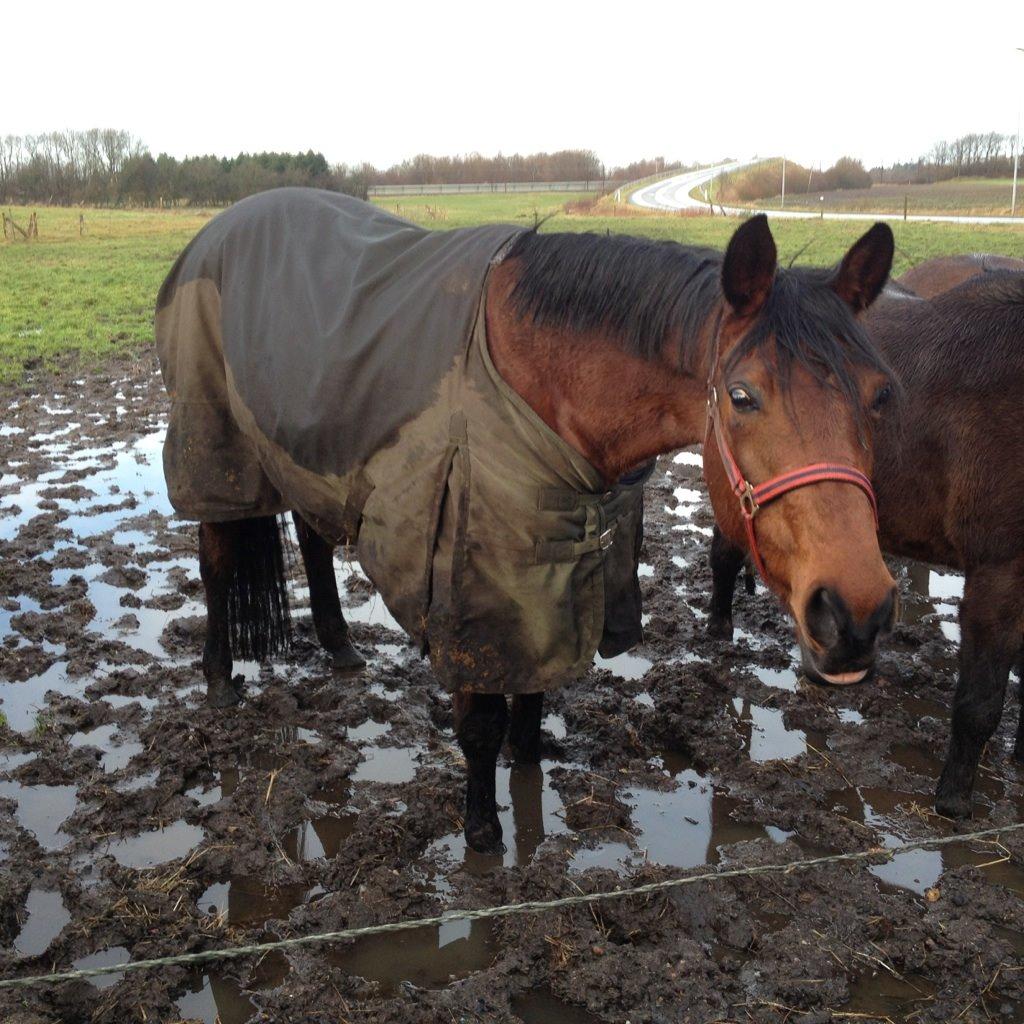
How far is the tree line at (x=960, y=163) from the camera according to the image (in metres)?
68.3

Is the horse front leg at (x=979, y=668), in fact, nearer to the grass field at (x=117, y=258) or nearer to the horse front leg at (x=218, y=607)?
the grass field at (x=117, y=258)

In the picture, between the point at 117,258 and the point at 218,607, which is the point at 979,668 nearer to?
the point at 218,607

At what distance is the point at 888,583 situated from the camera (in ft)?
6.60

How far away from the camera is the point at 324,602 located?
182 inches

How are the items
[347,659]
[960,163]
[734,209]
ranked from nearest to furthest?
[347,659] < [734,209] < [960,163]

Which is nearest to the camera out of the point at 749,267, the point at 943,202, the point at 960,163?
the point at 749,267

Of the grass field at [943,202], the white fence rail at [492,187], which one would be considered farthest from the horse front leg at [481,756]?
the white fence rail at [492,187]

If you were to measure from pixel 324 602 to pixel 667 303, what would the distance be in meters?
2.71

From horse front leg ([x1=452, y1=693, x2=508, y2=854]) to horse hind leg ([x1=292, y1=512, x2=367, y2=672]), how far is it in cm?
148

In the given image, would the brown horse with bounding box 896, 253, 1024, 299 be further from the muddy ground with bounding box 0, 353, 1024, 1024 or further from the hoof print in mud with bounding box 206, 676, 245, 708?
the hoof print in mud with bounding box 206, 676, 245, 708

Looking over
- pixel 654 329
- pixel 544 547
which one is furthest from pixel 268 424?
pixel 654 329

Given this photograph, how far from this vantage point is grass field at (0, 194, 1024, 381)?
12.9m

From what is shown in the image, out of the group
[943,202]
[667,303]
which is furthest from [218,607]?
[943,202]

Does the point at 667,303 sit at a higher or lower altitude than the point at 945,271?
higher
